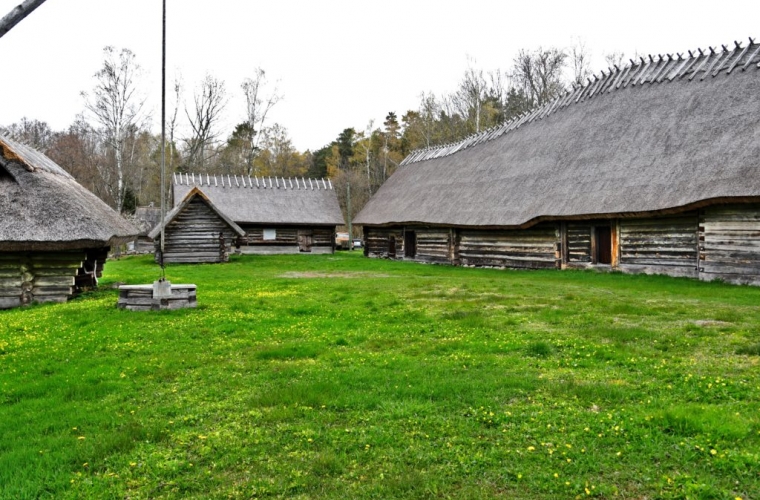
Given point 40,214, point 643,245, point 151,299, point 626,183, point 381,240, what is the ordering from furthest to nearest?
1. point 381,240
2. point 643,245
3. point 626,183
4. point 40,214
5. point 151,299

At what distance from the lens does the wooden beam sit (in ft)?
17.1

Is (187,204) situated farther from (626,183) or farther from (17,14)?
(17,14)

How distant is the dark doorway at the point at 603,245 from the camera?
19777 millimetres

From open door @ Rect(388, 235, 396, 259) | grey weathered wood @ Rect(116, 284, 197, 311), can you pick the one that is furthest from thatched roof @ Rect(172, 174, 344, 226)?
grey weathered wood @ Rect(116, 284, 197, 311)

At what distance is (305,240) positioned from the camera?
129 ft

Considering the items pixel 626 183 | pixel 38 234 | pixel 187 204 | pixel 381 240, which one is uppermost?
pixel 187 204

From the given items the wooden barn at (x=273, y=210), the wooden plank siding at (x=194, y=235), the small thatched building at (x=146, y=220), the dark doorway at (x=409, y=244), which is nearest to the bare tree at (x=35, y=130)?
the small thatched building at (x=146, y=220)

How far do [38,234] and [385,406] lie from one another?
10.9 meters

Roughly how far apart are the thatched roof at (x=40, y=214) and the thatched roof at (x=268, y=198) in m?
23.4

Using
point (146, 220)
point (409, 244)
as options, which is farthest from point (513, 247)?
point (146, 220)

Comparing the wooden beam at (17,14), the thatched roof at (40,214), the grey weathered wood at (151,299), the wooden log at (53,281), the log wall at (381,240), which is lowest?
the grey weathered wood at (151,299)

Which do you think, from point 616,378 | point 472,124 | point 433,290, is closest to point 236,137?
point 472,124

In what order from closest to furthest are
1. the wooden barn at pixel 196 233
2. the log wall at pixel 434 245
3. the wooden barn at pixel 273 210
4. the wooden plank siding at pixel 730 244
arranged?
the wooden plank siding at pixel 730 244, the log wall at pixel 434 245, the wooden barn at pixel 196 233, the wooden barn at pixel 273 210

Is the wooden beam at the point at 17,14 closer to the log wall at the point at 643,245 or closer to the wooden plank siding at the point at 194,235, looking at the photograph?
the log wall at the point at 643,245
